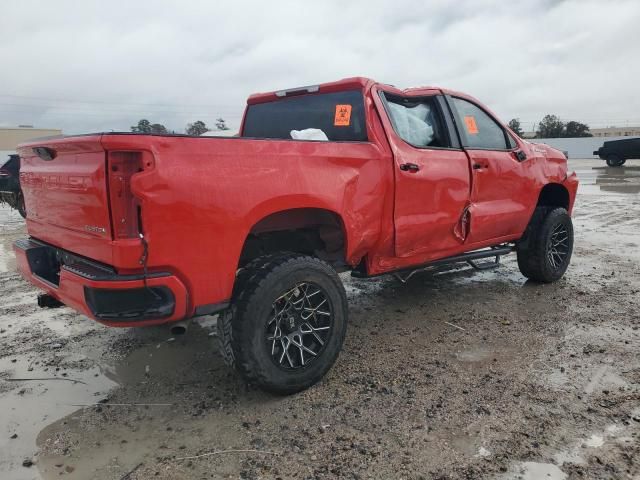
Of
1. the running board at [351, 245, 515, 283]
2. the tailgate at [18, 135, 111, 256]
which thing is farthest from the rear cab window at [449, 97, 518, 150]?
the tailgate at [18, 135, 111, 256]

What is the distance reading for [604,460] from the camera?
2.36 meters

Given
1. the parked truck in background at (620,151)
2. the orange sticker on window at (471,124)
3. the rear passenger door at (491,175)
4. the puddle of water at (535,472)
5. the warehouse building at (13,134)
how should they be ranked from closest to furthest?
the puddle of water at (535,472), the rear passenger door at (491,175), the orange sticker on window at (471,124), the parked truck in background at (620,151), the warehouse building at (13,134)

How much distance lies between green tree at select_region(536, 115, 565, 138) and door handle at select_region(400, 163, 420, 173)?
64693 millimetres

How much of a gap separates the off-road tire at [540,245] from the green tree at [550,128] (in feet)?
206

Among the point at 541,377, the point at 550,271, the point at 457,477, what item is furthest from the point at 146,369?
the point at 550,271

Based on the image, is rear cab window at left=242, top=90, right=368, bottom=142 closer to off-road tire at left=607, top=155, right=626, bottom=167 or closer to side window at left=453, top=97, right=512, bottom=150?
side window at left=453, top=97, right=512, bottom=150

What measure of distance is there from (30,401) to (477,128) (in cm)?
411

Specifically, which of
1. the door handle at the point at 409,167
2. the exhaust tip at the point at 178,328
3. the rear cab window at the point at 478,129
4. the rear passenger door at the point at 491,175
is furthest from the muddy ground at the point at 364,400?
the rear cab window at the point at 478,129

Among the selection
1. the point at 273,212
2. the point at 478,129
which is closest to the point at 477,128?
the point at 478,129

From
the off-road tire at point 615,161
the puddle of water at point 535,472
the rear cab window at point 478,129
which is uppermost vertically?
the rear cab window at point 478,129

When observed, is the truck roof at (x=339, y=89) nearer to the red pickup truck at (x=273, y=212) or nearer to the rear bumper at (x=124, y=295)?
the red pickup truck at (x=273, y=212)

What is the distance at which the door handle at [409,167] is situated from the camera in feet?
11.9

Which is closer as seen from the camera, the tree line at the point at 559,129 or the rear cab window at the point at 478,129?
the rear cab window at the point at 478,129

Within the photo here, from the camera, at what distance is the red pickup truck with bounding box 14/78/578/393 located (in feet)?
8.09
